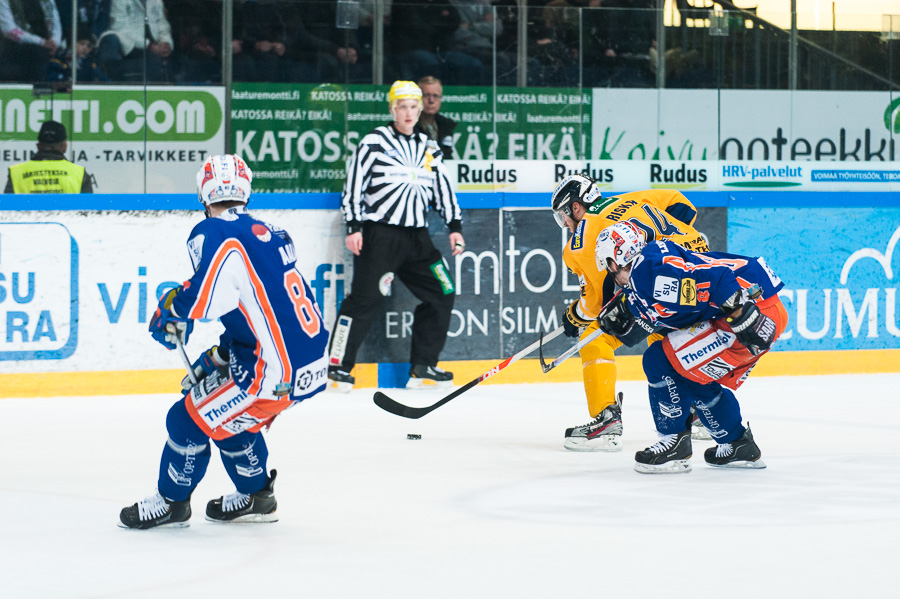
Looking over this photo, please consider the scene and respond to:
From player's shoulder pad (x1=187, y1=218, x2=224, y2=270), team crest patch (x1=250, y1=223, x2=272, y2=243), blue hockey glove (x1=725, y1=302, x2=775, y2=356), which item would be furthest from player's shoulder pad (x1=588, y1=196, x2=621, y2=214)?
player's shoulder pad (x1=187, y1=218, x2=224, y2=270)

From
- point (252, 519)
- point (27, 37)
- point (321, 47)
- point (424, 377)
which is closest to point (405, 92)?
point (321, 47)

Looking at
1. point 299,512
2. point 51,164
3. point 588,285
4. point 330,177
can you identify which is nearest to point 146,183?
point 51,164

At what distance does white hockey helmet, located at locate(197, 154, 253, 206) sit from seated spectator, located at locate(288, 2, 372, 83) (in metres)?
3.86

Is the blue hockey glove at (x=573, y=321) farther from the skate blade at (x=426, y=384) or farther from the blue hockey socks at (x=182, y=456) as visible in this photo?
the blue hockey socks at (x=182, y=456)

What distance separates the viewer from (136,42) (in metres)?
7.22

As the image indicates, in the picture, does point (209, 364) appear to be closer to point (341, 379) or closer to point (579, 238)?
point (579, 238)

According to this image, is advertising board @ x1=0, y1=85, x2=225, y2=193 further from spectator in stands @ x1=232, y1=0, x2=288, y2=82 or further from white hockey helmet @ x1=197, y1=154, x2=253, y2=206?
white hockey helmet @ x1=197, y1=154, x2=253, y2=206

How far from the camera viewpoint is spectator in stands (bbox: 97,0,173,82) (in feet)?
23.5

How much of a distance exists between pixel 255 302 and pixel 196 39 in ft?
13.8

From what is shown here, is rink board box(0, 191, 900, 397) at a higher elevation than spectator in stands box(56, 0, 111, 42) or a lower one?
lower

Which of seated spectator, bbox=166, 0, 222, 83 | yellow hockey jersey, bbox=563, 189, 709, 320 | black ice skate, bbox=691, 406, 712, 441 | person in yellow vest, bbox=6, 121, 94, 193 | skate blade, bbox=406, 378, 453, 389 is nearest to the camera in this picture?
yellow hockey jersey, bbox=563, 189, 709, 320

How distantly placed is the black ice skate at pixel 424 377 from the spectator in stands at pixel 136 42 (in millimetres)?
2082

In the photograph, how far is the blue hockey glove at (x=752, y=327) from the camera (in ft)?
14.7

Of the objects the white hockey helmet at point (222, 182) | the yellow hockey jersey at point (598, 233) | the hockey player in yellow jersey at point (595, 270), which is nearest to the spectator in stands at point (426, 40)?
the hockey player in yellow jersey at point (595, 270)
